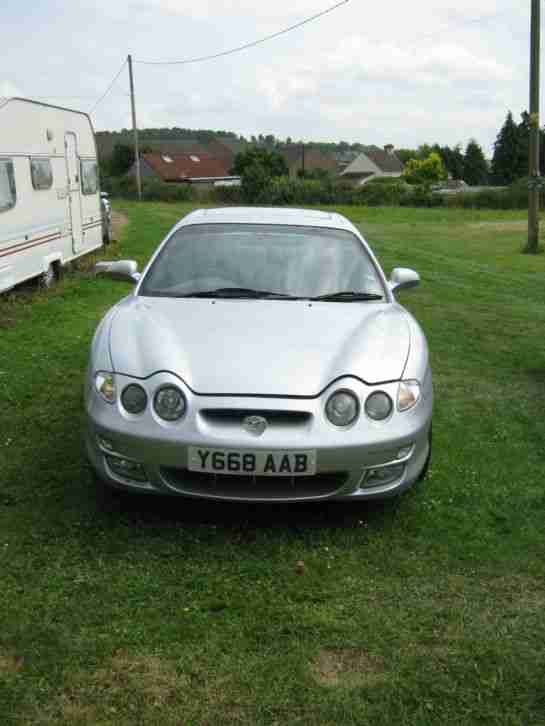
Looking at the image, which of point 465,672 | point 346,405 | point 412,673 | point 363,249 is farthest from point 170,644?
point 363,249

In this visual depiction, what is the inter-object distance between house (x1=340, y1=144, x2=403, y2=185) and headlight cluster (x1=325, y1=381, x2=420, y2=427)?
111 m

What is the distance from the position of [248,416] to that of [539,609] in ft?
4.85

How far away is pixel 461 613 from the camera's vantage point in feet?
10.9

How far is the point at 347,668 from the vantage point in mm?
2943

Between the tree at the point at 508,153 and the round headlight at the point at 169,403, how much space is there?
84500 mm

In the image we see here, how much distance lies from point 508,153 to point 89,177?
76.6 metres

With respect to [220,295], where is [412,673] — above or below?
below

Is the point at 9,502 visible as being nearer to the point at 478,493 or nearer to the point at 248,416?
the point at 248,416

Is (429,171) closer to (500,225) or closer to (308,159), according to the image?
(308,159)

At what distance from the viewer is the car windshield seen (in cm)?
500

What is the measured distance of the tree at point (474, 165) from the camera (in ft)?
350

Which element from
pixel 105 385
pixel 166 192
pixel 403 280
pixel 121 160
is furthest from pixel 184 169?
pixel 105 385

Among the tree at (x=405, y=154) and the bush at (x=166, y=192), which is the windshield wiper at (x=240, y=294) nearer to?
the bush at (x=166, y=192)

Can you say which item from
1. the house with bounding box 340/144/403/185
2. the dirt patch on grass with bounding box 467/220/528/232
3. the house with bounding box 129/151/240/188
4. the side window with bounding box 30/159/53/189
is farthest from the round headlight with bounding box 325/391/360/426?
the house with bounding box 340/144/403/185
